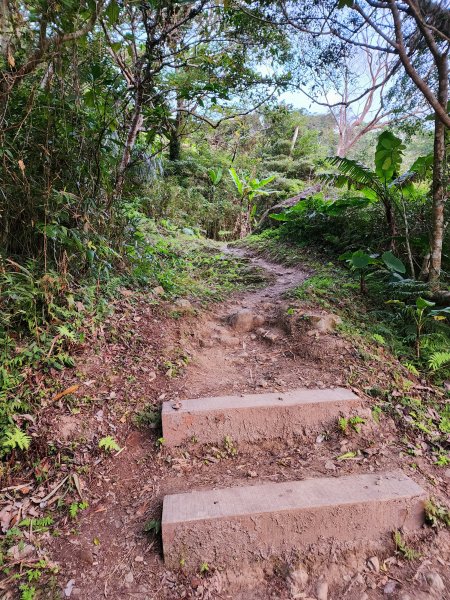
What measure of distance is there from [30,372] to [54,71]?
7.50ft

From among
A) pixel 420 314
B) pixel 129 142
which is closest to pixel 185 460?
pixel 420 314

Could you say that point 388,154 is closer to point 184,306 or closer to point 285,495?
point 184,306

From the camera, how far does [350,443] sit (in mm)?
2477

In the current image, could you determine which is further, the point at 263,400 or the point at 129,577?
the point at 263,400

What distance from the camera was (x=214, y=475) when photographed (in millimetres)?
2244

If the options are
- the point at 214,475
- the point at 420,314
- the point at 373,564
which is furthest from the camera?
the point at 420,314

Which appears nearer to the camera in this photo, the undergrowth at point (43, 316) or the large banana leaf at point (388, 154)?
the undergrowth at point (43, 316)

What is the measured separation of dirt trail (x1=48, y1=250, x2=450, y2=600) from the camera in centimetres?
175

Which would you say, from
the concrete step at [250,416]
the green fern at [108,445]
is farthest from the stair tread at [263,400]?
the green fern at [108,445]

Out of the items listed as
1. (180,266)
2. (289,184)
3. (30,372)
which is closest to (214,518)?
(30,372)

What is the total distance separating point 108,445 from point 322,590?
57.9 inches

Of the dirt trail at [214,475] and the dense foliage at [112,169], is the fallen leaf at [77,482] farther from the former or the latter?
the dense foliage at [112,169]

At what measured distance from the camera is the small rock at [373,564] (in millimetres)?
1861

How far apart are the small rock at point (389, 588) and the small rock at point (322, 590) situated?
11.9 inches
